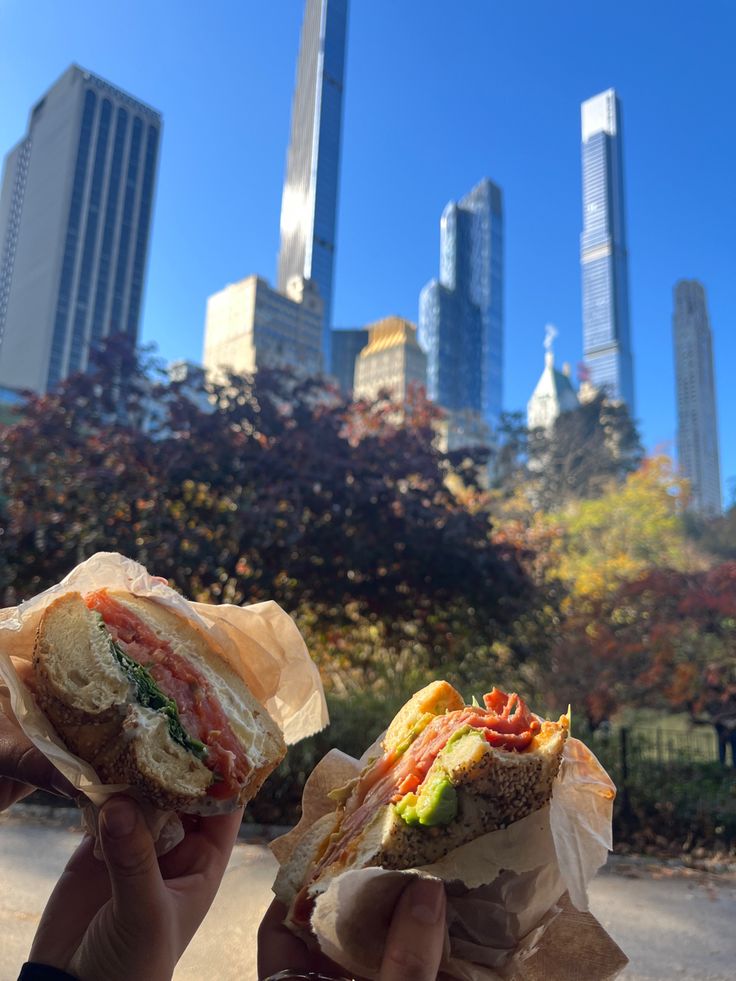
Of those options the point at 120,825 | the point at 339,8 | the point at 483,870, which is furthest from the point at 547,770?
the point at 339,8

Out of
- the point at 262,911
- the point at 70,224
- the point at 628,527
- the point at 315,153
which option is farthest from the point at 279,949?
the point at 70,224

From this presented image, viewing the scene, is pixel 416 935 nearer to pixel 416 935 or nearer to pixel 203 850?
pixel 416 935

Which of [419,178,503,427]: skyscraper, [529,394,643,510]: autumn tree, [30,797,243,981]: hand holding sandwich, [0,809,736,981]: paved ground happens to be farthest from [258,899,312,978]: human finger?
[419,178,503,427]: skyscraper

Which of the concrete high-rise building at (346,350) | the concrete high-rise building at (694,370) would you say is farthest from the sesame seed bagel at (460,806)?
the concrete high-rise building at (694,370)

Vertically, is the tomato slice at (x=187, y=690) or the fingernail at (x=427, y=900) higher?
the tomato slice at (x=187, y=690)

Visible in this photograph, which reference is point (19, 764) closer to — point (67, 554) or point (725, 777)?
point (67, 554)

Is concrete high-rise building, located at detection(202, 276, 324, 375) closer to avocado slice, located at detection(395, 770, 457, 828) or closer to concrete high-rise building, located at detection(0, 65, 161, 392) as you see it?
avocado slice, located at detection(395, 770, 457, 828)

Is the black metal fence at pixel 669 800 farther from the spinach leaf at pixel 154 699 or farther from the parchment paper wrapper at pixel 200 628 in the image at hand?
the spinach leaf at pixel 154 699
